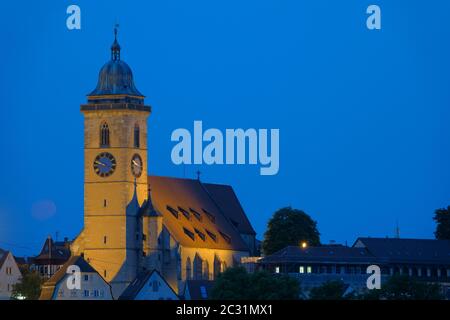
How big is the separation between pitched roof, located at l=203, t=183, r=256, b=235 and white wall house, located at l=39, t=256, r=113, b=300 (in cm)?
2753

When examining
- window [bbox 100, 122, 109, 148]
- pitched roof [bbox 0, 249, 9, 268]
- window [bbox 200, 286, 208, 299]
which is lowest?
window [bbox 200, 286, 208, 299]

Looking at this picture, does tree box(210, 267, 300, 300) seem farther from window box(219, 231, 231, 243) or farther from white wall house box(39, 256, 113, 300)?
window box(219, 231, 231, 243)

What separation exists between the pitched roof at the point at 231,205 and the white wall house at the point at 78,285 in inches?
1084

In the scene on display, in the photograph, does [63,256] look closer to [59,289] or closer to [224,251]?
[224,251]

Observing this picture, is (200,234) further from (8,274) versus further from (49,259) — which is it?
(49,259)

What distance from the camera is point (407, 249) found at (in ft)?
478

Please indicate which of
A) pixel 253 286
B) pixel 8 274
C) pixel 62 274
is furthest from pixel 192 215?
pixel 253 286

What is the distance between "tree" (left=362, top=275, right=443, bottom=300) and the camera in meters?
116

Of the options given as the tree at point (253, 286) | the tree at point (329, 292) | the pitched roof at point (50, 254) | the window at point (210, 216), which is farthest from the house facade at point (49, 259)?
the tree at point (329, 292)

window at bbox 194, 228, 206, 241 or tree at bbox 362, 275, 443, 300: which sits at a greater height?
window at bbox 194, 228, 206, 241

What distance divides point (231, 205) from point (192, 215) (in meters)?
12.7

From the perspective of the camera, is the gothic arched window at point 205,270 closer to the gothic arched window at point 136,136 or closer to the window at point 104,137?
the gothic arched window at point 136,136

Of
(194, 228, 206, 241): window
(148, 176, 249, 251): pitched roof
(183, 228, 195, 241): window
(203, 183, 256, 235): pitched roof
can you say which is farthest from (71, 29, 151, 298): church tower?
(203, 183, 256, 235): pitched roof
